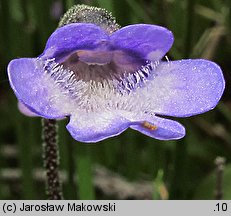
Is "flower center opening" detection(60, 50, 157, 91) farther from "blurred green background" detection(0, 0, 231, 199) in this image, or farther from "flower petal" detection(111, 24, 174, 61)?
"blurred green background" detection(0, 0, 231, 199)

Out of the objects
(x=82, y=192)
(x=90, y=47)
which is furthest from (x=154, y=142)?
(x=90, y=47)

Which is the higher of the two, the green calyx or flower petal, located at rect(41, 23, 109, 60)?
the green calyx

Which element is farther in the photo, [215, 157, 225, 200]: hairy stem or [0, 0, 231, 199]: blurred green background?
[0, 0, 231, 199]: blurred green background

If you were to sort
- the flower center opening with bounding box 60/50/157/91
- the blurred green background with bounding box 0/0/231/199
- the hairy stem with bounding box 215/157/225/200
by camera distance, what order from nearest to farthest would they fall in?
the flower center opening with bounding box 60/50/157/91
the hairy stem with bounding box 215/157/225/200
the blurred green background with bounding box 0/0/231/199

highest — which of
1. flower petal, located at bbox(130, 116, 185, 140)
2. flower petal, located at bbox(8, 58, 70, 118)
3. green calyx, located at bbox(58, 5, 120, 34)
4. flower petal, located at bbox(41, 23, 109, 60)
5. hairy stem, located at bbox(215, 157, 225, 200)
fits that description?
green calyx, located at bbox(58, 5, 120, 34)

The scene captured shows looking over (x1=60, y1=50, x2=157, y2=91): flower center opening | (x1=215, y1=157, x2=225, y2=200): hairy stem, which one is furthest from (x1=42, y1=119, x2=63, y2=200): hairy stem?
(x1=215, y1=157, x2=225, y2=200): hairy stem

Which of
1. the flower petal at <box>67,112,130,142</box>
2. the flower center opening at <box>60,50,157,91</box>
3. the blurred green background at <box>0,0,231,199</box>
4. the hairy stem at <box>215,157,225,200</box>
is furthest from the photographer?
the blurred green background at <box>0,0,231,199</box>

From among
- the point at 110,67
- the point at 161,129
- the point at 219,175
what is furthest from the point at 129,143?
the point at 161,129

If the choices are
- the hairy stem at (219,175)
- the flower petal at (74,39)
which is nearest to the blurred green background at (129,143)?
the hairy stem at (219,175)

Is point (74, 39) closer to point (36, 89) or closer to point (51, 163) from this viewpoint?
point (36, 89)
